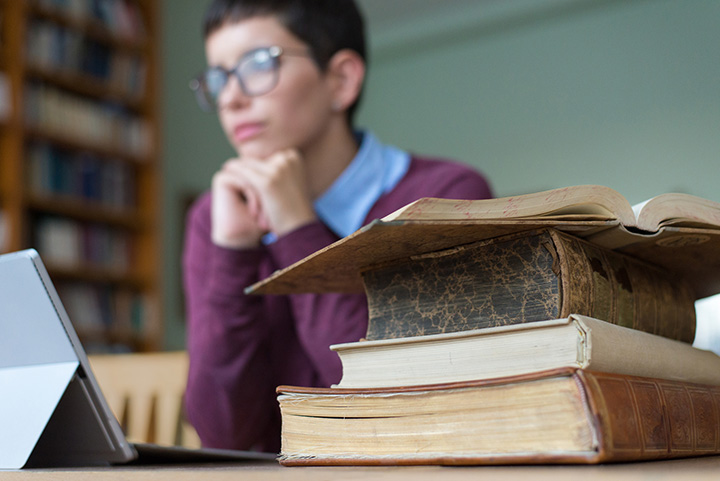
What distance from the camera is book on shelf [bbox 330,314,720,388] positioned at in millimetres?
413

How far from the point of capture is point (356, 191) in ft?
3.97

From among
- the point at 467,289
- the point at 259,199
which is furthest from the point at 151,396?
the point at 467,289

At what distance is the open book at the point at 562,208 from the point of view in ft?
1.36

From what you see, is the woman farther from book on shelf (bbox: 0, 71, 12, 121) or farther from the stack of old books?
book on shelf (bbox: 0, 71, 12, 121)

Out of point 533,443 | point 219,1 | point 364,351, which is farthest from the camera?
point 219,1

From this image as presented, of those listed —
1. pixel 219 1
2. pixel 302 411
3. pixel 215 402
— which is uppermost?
pixel 219 1

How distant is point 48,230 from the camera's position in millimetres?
3334

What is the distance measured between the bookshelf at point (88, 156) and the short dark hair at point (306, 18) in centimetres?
224

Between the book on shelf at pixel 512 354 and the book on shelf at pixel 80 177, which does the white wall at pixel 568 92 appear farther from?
the book on shelf at pixel 512 354

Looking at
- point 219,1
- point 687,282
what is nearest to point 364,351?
point 687,282

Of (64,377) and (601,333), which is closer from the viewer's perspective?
(601,333)

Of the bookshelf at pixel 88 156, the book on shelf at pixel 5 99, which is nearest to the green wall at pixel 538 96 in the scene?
the bookshelf at pixel 88 156

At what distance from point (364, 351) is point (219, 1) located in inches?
34.8

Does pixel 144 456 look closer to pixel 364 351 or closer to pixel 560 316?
pixel 364 351
